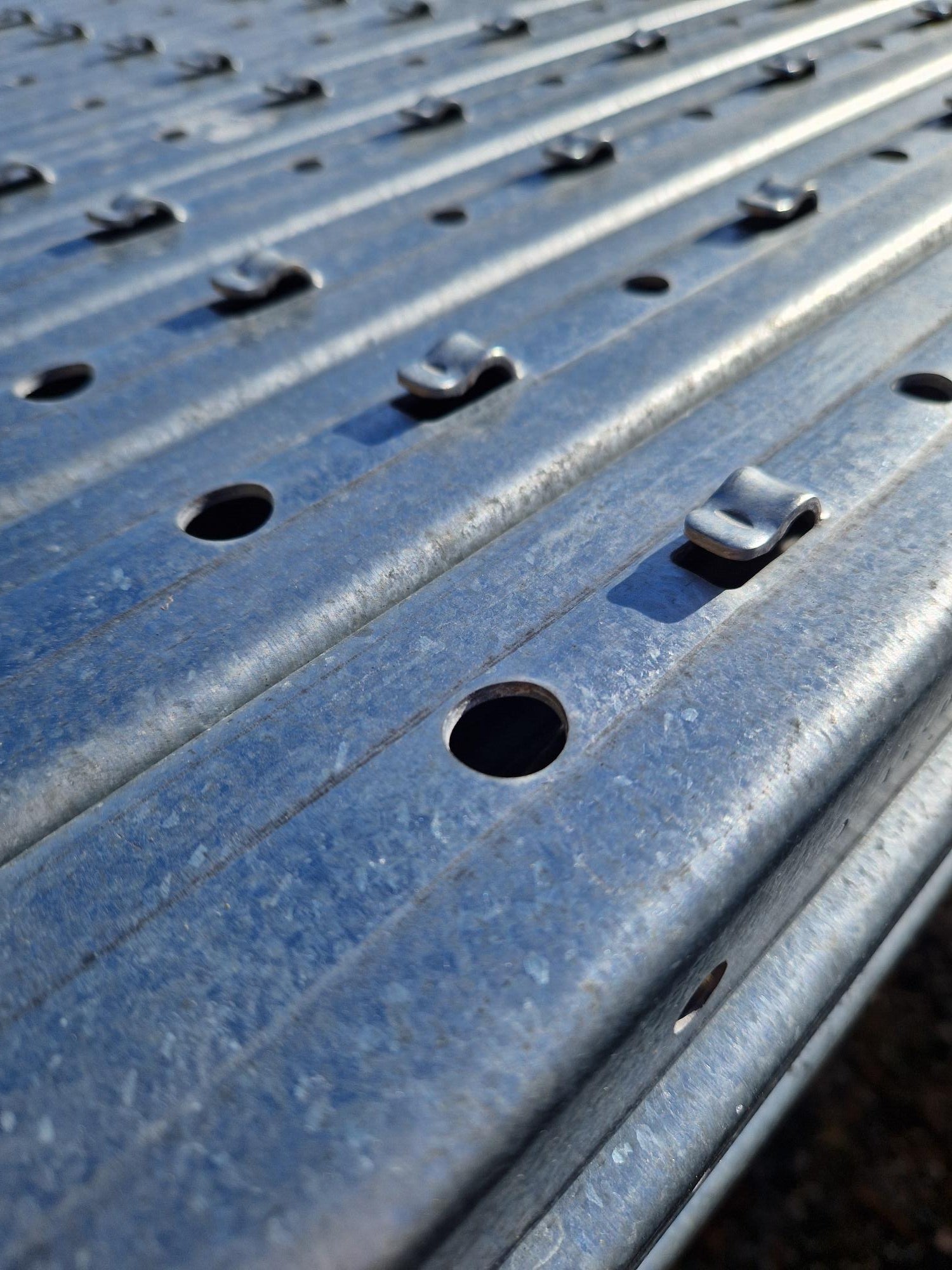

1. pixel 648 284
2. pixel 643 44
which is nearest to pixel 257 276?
pixel 648 284

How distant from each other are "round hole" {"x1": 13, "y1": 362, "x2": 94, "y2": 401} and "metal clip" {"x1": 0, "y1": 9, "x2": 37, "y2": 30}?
13.6 feet

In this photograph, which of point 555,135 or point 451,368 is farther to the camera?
point 555,135

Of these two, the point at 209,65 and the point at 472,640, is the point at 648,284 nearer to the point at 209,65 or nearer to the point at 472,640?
the point at 472,640

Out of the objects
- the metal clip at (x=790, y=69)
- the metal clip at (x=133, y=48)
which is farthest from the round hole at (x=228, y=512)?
the metal clip at (x=133, y=48)

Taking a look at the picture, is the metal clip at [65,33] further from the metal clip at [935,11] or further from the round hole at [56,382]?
the metal clip at [935,11]

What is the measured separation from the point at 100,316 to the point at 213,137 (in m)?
1.51

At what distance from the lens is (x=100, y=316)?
2.31 m

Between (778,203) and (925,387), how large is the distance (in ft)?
2.74

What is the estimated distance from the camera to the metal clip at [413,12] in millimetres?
4465

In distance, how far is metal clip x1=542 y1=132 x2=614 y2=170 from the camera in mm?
2748

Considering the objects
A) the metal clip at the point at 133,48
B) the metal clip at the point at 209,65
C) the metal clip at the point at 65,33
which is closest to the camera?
the metal clip at the point at 209,65

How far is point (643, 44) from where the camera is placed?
3727 millimetres

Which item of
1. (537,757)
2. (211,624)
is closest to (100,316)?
(211,624)

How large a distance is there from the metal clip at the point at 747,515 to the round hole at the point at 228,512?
74 centimetres
